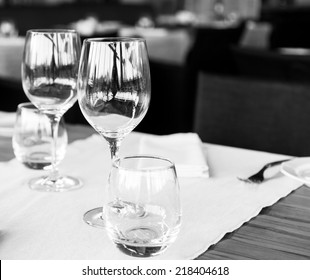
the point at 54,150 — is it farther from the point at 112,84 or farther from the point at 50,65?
the point at 112,84

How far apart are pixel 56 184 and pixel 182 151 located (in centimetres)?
28

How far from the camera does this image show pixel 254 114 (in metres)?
1.66

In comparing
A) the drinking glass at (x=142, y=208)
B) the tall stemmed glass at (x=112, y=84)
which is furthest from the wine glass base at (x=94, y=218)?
the drinking glass at (x=142, y=208)

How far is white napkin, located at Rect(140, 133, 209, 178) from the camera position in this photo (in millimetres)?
1041

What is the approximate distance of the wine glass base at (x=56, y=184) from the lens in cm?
96

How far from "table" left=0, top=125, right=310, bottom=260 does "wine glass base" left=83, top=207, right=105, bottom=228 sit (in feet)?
0.53

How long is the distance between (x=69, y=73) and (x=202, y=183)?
0.95 feet

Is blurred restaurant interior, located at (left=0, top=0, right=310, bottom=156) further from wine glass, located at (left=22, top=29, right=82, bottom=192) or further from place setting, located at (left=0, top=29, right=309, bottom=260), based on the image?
wine glass, located at (left=22, top=29, right=82, bottom=192)

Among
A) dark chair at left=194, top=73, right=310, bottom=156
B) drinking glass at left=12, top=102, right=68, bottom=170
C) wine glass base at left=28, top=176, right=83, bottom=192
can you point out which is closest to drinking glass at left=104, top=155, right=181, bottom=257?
wine glass base at left=28, top=176, right=83, bottom=192

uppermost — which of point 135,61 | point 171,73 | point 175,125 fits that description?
point 135,61

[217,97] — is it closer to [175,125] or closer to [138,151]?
[138,151]

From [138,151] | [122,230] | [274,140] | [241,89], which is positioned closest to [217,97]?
[241,89]

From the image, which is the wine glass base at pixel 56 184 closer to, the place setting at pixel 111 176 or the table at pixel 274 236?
the place setting at pixel 111 176

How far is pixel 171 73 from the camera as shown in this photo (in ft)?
10.9
